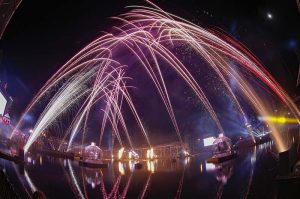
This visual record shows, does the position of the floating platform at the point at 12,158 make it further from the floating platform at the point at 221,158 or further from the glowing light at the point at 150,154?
the glowing light at the point at 150,154

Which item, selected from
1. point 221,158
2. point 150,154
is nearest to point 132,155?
point 150,154

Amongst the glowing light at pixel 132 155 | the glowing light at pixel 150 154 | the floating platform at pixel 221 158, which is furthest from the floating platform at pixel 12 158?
the glowing light at pixel 150 154

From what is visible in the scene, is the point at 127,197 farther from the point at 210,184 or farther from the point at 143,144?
the point at 143,144

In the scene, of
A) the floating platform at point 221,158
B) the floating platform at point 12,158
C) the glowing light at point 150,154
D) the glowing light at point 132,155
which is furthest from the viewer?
the glowing light at point 150,154

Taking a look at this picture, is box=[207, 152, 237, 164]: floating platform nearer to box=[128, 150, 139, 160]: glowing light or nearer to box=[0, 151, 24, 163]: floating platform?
box=[0, 151, 24, 163]: floating platform

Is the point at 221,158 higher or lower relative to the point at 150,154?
lower

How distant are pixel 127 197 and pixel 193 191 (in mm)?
2609

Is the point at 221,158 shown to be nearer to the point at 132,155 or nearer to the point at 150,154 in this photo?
the point at 150,154

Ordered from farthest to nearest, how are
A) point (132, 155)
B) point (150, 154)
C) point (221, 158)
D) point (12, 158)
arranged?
point (150, 154) → point (132, 155) → point (221, 158) → point (12, 158)

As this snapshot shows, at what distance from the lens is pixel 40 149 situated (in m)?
40.5

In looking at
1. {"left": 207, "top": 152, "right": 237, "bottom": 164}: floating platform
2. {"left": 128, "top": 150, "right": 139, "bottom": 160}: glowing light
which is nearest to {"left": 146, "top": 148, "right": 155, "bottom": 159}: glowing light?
{"left": 128, "top": 150, "right": 139, "bottom": 160}: glowing light

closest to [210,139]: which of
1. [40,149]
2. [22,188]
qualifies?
[40,149]

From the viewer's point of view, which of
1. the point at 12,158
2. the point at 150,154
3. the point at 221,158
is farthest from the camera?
the point at 150,154

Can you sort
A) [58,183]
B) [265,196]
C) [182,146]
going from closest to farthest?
[265,196], [58,183], [182,146]
